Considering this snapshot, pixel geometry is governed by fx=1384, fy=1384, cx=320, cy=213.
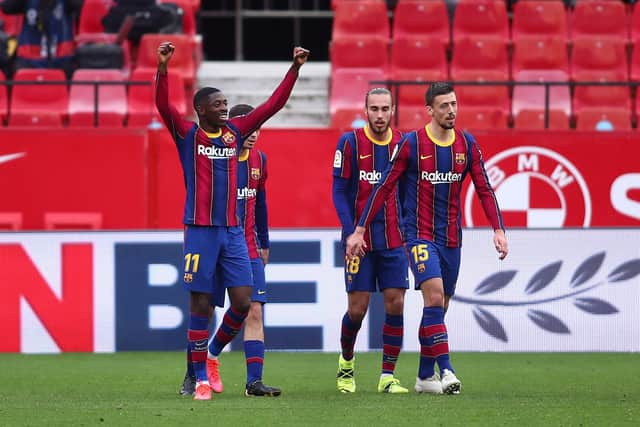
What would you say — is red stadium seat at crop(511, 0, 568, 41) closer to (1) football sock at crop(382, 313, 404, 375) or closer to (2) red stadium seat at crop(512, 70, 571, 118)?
(2) red stadium seat at crop(512, 70, 571, 118)

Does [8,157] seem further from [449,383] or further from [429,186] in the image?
[449,383]

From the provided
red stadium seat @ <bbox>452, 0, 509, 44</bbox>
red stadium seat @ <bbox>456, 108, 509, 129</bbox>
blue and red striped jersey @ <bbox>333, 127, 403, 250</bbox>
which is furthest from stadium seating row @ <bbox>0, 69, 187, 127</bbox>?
blue and red striped jersey @ <bbox>333, 127, 403, 250</bbox>

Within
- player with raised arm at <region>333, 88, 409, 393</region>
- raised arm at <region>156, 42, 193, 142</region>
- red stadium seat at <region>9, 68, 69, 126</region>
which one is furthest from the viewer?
red stadium seat at <region>9, 68, 69, 126</region>

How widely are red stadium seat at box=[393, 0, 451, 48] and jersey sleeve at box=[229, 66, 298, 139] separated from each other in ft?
30.2

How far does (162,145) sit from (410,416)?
7828 millimetres

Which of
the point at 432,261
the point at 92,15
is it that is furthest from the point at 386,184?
the point at 92,15

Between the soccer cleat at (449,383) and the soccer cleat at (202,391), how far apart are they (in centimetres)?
152

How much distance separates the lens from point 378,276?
31.4 ft

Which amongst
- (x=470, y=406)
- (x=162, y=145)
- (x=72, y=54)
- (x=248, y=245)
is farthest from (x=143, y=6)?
(x=470, y=406)

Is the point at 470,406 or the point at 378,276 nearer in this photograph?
the point at 470,406

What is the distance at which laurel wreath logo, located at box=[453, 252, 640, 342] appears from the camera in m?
13.0

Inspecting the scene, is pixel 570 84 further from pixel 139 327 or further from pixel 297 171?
pixel 139 327

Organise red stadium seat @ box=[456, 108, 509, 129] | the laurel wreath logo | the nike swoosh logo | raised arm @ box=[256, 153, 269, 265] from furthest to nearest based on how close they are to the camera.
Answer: red stadium seat @ box=[456, 108, 509, 129] → the nike swoosh logo → the laurel wreath logo → raised arm @ box=[256, 153, 269, 265]

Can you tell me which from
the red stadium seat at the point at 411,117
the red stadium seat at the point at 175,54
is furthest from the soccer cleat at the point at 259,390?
the red stadium seat at the point at 175,54
